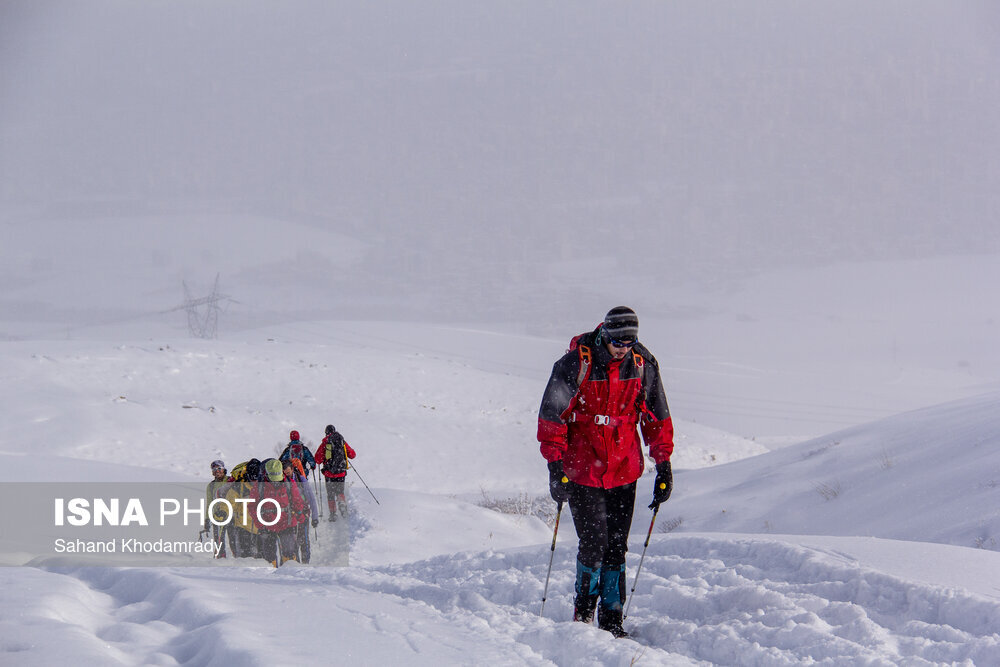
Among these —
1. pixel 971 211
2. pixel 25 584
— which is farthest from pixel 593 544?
pixel 971 211

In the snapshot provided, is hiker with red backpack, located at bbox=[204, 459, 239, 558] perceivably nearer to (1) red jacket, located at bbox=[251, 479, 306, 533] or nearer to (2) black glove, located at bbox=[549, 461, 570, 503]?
(1) red jacket, located at bbox=[251, 479, 306, 533]

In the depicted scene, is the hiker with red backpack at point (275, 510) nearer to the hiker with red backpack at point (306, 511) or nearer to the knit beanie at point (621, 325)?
the hiker with red backpack at point (306, 511)

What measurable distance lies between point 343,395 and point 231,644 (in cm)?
2612

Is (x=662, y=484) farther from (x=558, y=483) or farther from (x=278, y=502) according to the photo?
(x=278, y=502)

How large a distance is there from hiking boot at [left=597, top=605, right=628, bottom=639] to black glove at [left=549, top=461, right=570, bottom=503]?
0.85 metres

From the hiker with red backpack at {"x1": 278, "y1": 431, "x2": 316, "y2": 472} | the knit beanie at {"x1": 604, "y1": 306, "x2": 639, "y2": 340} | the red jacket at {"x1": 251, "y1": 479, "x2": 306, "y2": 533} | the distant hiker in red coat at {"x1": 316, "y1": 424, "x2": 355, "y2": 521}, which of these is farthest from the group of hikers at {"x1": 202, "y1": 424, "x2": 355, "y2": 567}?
the knit beanie at {"x1": 604, "y1": 306, "x2": 639, "y2": 340}

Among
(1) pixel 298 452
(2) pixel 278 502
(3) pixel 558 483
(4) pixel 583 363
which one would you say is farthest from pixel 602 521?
(1) pixel 298 452

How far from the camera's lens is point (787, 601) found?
16.0 feet

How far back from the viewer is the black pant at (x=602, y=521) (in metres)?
4.84

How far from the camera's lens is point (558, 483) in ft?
15.3

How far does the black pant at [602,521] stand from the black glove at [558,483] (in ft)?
0.33

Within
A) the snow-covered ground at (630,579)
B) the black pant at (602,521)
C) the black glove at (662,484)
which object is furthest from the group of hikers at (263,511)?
the black glove at (662,484)

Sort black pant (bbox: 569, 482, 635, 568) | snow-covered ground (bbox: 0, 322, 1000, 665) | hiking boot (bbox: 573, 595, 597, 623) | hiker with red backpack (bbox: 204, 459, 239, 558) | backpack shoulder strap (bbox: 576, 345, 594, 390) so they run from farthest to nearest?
1. hiker with red backpack (bbox: 204, 459, 239, 558)
2. hiking boot (bbox: 573, 595, 597, 623)
3. black pant (bbox: 569, 482, 635, 568)
4. backpack shoulder strap (bbox: 576, 345, 594, 390)
5. snow-covered ground (bbox: 0, 322, 1000, 665)

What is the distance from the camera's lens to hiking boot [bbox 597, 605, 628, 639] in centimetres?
492
